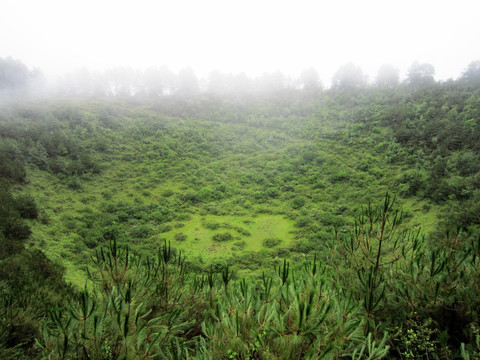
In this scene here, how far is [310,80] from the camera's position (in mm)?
54781

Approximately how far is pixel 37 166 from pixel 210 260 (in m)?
18.9

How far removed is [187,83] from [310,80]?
2863 cm

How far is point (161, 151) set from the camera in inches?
1299

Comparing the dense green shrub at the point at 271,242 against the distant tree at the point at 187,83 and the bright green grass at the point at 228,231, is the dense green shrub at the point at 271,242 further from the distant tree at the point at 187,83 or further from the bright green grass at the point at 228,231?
the distant tree at the point at 187,83

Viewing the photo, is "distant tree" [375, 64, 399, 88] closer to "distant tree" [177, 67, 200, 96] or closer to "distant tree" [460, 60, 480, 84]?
"distant tree" [460, 60, 480, 84]

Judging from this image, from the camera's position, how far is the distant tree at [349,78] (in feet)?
159

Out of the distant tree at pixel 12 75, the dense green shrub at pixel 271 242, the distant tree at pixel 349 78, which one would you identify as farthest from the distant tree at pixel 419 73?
the distant tree at pixel 12 75

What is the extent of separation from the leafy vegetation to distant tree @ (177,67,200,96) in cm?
662

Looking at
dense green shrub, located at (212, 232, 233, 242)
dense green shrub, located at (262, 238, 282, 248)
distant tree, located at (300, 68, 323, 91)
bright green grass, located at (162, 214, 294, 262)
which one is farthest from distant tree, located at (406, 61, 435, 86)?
dense green shrub, located at (212, 232, 233, 242)

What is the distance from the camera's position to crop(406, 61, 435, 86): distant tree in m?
39.8

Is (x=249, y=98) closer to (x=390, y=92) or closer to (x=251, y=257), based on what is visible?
(x=390, y=92)

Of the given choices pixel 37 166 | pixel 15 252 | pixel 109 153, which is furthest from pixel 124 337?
pixel 109 153

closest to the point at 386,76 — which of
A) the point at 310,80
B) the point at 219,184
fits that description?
the point at 310,80

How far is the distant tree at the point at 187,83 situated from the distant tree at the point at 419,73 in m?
42.5
